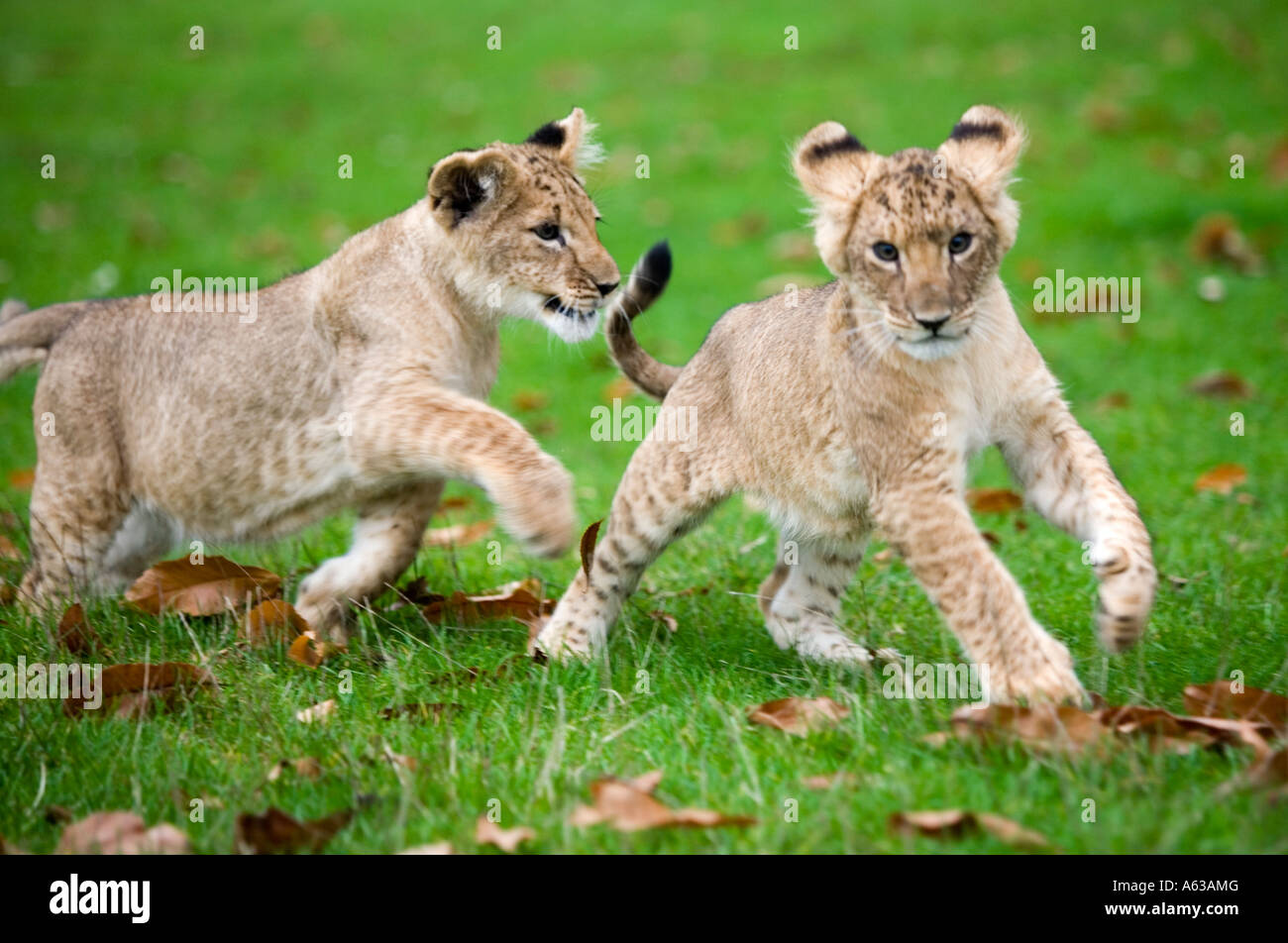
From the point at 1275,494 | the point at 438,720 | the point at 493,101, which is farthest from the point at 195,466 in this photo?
the point at 493,101

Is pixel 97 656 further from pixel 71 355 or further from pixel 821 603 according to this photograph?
pixel 821 603

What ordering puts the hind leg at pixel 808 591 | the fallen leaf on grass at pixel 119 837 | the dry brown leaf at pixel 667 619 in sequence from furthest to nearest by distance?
the dry brown leaf at pixel 667 619 < the hind leg at pixel 808 591 < the fallen leaf on grass at pixel 119 837

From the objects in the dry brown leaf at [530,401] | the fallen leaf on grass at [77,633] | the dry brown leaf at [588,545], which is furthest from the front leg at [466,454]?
the dry brown leaf at [530,401]

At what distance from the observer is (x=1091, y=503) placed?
13.7 ft

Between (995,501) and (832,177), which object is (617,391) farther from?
(832,177)

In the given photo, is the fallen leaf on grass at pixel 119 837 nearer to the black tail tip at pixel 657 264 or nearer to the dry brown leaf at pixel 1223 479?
the black tail tip at pixel 657 264

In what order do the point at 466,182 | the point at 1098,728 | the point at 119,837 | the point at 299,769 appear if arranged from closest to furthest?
1. the point at 119,837
2. the point at 1098,728
3. the point at 299,769
4. the point at 466,182

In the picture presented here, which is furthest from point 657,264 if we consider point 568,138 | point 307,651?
point 307,651

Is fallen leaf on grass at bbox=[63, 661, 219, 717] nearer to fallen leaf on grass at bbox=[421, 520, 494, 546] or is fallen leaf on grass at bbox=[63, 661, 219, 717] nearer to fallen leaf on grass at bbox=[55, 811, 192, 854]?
fallen leaf on grass at bbox=[55, 811, 192, 854]

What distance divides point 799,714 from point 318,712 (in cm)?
144

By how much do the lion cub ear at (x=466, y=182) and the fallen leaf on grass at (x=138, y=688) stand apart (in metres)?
1.88

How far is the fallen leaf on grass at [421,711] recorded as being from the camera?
13.9 feet

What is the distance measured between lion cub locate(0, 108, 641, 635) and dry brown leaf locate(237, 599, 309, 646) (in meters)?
0.38

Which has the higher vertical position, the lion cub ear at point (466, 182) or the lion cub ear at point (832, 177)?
the lion cub ear at point (466, 182)
